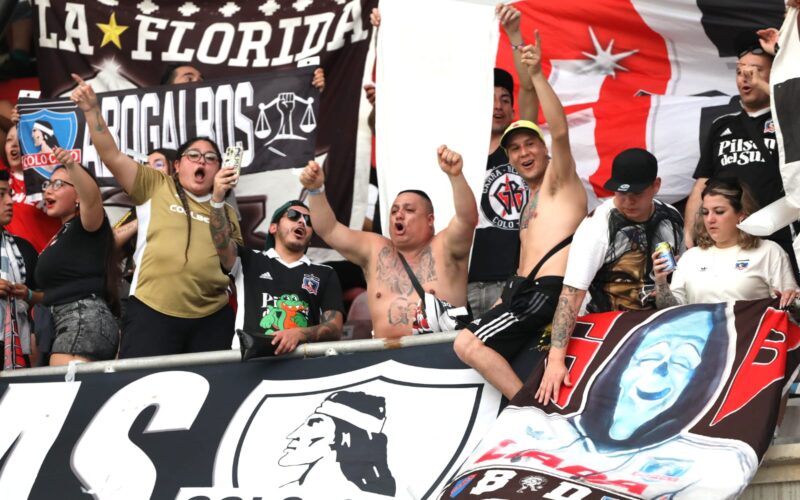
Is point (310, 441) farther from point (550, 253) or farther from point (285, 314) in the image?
point (550, 253)

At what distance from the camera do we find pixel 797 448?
5090 millimetres

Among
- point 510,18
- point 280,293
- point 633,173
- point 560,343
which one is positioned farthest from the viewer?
point 280,293

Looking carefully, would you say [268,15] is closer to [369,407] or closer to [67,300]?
[67,300]

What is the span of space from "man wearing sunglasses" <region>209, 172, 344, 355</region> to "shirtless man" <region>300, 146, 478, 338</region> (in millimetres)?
328

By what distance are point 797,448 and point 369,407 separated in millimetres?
2194

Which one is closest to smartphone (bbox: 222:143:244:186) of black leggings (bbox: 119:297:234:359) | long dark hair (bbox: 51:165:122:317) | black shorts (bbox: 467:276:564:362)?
black leggings (bbox: 119:297:234:359)

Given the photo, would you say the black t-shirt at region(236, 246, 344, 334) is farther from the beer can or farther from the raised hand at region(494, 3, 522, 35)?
the beer can

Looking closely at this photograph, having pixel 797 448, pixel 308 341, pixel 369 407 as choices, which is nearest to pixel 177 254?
pixel 308 341

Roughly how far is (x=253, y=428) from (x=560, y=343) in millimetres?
1830

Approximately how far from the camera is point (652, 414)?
531 cm

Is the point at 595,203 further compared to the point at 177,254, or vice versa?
the point at 595,203

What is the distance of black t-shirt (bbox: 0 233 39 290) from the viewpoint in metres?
8.37

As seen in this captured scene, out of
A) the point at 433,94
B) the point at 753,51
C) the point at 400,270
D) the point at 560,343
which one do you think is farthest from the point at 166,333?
the point at 753,51

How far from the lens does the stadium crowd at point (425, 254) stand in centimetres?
591
